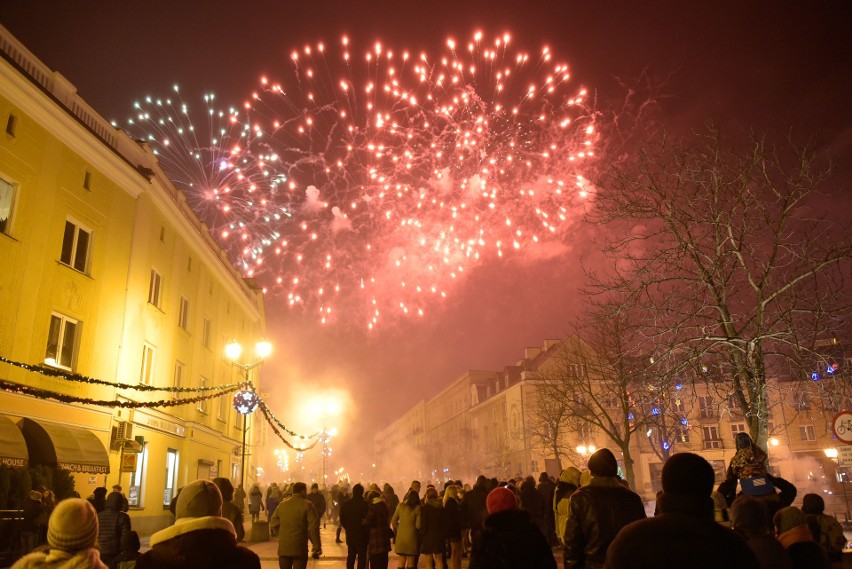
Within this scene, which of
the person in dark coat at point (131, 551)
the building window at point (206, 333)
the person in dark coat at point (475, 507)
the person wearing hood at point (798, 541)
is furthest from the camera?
the building window at point (206, 333)

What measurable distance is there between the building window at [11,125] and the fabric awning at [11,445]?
691cm

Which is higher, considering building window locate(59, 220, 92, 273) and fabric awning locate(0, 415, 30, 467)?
building window locate(59, 220, 92, 273)

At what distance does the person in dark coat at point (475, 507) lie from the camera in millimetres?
13427

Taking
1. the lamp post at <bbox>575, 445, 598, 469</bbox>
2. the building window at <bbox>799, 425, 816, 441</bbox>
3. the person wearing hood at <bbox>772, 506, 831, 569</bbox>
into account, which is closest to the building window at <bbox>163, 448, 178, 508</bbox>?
the person wearing hood at <bbox>772, 506, 831, 569</bbox>

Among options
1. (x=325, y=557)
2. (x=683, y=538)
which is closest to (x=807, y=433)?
(x=325, y=557)

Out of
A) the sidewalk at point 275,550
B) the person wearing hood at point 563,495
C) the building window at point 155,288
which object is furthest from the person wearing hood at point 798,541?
the building window at point 155,288

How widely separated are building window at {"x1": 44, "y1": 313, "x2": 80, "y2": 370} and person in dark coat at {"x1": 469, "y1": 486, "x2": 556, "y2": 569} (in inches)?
613

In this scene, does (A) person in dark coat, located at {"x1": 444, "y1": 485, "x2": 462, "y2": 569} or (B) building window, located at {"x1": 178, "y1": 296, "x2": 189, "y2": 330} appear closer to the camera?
(A) person in dark coat, located at {"x1": 444, "y1": 485, "x2": 462, "y2": 569}

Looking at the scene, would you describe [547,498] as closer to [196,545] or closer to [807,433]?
[196,545]

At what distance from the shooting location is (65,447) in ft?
52.6

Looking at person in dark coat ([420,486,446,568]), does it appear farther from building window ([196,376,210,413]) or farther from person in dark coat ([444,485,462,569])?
building window ([196,376,210,413])

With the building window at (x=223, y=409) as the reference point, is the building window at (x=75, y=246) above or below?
above

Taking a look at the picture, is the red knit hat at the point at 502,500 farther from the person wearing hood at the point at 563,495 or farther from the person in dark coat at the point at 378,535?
the person in dark coat at the point at 378,535

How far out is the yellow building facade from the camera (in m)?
15.6
